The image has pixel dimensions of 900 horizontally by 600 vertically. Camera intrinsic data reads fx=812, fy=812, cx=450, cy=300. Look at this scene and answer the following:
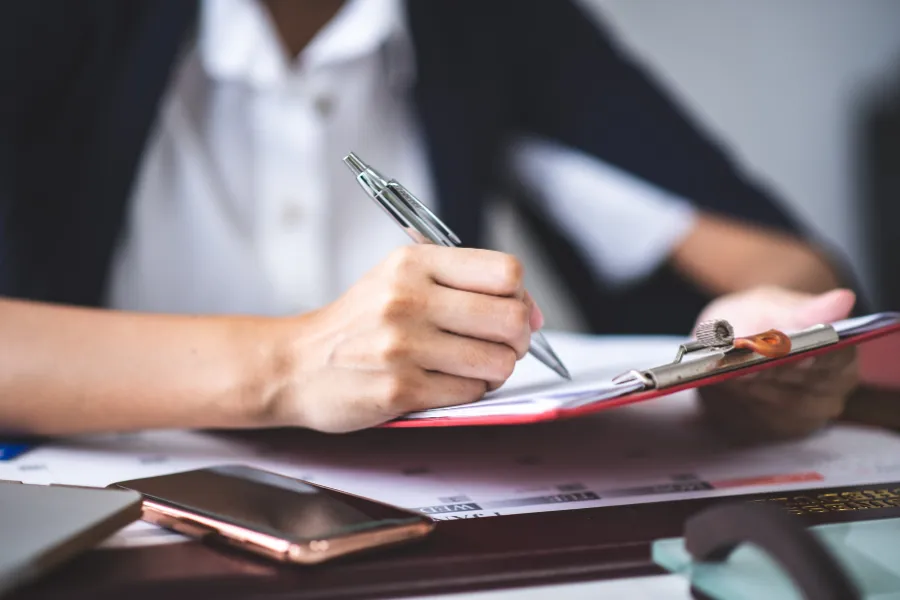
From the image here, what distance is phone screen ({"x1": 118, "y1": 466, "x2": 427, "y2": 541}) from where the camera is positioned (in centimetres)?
27

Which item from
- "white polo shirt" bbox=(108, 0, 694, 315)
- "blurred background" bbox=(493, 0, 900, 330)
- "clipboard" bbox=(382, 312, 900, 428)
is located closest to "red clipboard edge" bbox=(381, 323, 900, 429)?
"clipboard" bbox=(382, 312, 900, 428)

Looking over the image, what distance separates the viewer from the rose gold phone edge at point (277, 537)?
25 centimetres

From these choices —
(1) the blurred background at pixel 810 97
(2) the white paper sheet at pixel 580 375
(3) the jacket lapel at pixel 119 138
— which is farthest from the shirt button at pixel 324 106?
(1) the blurred background at pixel 810 97

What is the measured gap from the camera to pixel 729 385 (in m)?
0.47

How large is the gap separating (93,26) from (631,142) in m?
0.53

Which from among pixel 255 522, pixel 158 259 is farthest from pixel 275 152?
pixel 255 522

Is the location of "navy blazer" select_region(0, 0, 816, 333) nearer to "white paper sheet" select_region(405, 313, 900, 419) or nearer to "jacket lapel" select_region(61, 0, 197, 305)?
"jacket lapel" select_region(61, 0, 197, 305)

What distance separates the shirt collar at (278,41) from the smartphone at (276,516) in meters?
0.55

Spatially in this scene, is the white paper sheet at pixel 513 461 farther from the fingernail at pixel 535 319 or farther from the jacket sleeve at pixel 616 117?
the jacket sleeve at pixel 616 117

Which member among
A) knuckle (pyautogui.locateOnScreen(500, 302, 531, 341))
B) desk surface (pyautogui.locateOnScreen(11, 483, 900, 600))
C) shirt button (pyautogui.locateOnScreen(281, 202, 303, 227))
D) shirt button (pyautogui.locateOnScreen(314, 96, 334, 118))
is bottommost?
desk surface (pyautogui.locateOnScreen(11, 483, 900, 600))

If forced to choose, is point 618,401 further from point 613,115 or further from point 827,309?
point 613,115

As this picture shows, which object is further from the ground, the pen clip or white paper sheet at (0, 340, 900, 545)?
the pen clip

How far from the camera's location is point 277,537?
258 mm

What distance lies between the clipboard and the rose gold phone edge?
6 centimetres
